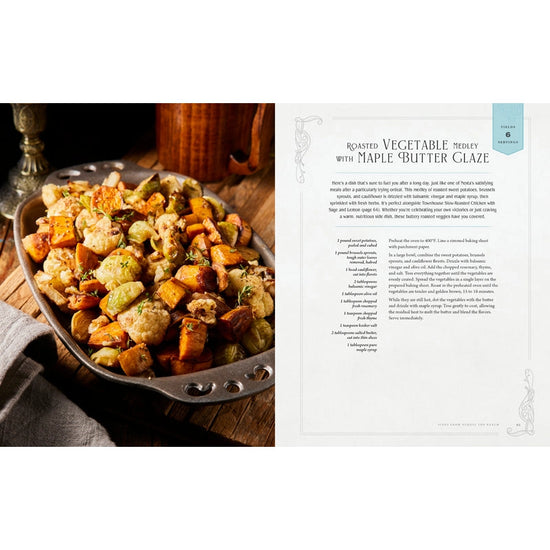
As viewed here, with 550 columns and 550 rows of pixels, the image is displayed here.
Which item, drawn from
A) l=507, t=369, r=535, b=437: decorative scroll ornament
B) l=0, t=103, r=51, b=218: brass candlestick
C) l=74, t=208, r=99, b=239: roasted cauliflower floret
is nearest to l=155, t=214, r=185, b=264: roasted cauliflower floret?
l=74, t=208, r=99, b=239: roasted cauliflower floret

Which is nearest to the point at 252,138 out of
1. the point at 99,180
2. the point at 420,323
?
the point at 99,180

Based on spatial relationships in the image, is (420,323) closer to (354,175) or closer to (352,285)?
(352,285)

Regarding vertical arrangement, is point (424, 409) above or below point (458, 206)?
below

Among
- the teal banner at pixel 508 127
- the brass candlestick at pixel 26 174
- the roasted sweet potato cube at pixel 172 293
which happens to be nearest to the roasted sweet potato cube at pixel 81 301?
the roasted sweet potato cube at pixel 172 293

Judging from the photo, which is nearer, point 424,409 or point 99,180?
point 424,409

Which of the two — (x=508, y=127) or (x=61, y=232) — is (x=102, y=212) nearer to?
(x=61, y=232)

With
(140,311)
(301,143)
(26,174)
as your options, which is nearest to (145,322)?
(140,311)

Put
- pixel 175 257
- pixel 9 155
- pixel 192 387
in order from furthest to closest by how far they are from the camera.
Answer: pixel 9 155
pixel 175 257
pixel 192 387

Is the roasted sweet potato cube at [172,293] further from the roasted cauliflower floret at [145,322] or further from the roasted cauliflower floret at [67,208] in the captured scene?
the roasted cauliflower floret at [67,208]
